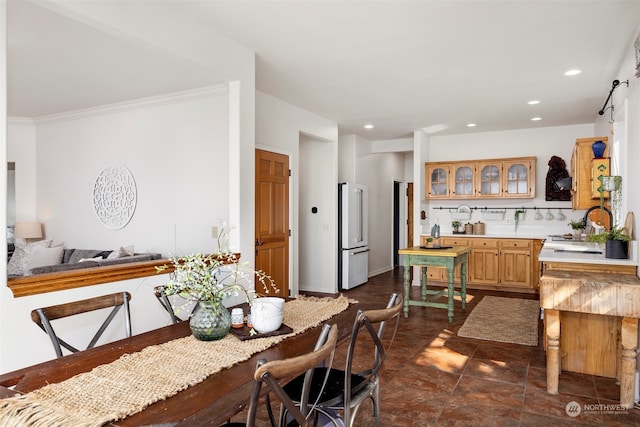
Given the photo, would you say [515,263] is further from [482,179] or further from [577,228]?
[482,179]

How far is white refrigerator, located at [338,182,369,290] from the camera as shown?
6828 mm

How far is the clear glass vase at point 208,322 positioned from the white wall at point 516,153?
608 cm

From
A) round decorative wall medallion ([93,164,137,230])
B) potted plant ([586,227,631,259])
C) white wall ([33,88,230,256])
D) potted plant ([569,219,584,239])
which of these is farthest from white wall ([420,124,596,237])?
round decorative wall medallion ([93,164,137,230])

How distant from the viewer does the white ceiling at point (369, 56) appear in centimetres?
302

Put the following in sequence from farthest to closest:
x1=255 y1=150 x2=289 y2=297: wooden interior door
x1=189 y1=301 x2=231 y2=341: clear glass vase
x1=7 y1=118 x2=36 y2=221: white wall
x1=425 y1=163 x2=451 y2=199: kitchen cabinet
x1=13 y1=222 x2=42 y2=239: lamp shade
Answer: x1=425 y1=163 x2=451 y2=199: kitchen cabinet → x1=7 y1=118 x2=36 y2=221: white wall → x1=13 y1=222 x2=42 y2=239: lamp shade → x1=255 y1=150 x2=289 y2=297: wooden interior door → x1=189 y1=301 x2=231 y2=341: clear glass vase

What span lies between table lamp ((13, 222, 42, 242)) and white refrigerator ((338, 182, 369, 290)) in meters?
4.43

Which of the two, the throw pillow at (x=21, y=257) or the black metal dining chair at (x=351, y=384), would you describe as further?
the throw pillow at (x=21, y=257)

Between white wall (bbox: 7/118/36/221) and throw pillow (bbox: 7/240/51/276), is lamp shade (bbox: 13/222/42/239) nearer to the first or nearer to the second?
white wall (bbox: 7/118/36/221)

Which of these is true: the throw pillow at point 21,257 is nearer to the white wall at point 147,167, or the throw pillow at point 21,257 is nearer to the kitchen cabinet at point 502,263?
the white wall at point 147,167

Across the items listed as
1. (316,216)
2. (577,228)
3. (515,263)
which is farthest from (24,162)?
(577,228)

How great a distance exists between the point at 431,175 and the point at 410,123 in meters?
1.24

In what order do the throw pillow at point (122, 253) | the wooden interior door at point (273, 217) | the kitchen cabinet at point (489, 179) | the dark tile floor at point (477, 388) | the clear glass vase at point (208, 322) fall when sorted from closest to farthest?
the clear glass vase at point (208, 322) < the dark tile floor at point (477, 388) < the throw pillow at point (122, 253) < the wooden interior door at point (273, 217) < the kitchen cabinet at point (489, 179)

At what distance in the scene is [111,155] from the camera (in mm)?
5551

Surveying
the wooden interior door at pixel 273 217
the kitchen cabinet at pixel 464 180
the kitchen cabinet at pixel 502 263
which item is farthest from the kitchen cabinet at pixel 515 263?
the wooden interior door at pixel 273 217
